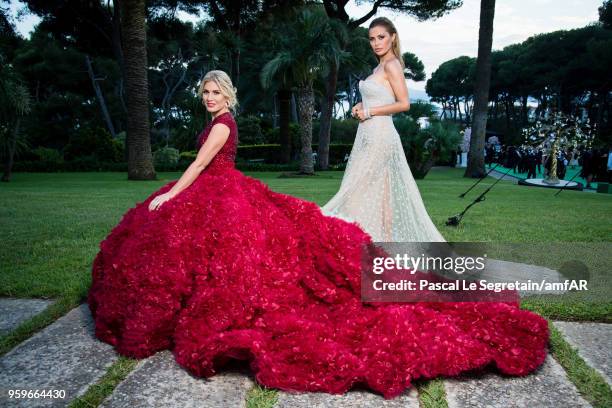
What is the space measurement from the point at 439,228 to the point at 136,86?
45.0 ft

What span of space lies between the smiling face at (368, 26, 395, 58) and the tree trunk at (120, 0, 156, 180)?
1484 centimetres

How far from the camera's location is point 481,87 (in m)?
22.4

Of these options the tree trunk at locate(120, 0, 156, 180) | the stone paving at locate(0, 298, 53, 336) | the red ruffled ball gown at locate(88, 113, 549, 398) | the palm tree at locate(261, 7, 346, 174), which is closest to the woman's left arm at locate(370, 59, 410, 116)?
the red ruffled ball gown at locate(88, 113, 549, 398)

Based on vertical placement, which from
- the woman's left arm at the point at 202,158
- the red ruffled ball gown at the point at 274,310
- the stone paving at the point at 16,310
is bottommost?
the stone paving at the point at 16,310

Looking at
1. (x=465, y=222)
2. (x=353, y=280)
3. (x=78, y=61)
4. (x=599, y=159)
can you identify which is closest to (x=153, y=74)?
(x=78, y=61)

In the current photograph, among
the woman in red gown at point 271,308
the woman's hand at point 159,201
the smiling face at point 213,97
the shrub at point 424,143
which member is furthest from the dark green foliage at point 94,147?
the woman in red gown at point 271,308

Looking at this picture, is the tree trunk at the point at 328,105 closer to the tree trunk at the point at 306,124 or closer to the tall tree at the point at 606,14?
the tree trunk at the point at 306,124

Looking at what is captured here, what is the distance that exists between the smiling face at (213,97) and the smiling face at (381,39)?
1.47 metres

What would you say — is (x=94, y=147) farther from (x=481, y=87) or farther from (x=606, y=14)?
(x=606, y=14)

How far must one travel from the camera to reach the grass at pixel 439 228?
9.53ft

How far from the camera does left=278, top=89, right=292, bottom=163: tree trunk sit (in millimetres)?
28625

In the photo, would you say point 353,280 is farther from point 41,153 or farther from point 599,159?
point 41,153

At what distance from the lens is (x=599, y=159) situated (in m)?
22.8

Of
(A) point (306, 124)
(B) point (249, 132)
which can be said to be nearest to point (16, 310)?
(A) point (306, 124)
